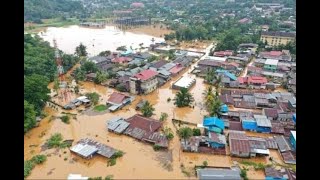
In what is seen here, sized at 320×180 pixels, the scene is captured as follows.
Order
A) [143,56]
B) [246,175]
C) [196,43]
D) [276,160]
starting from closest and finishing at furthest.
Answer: [246,175] → [276,160] → [143,56] → [196,43]

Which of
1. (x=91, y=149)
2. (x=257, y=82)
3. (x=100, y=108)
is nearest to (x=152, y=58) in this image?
(x=257, y=82)

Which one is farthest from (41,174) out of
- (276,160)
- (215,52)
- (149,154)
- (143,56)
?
(215,52)

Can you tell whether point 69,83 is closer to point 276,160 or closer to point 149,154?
point 149,154

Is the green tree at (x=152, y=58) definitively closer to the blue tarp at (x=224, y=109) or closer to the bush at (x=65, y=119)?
the blue tarp at (x=224, y=109)

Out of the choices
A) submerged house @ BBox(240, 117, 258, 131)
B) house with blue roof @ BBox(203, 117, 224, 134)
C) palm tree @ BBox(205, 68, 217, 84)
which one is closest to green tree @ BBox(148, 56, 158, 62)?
palm tree @ BBox(205, 68, 217, 84)

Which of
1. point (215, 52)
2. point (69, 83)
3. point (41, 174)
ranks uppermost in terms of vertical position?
point (215, 52)

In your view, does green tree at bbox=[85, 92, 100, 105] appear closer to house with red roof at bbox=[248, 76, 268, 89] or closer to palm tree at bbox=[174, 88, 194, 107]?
palm tree at bbox=[174, 88, 194, 107]
